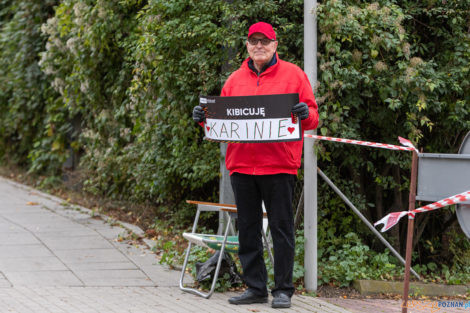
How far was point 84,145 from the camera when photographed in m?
11.4

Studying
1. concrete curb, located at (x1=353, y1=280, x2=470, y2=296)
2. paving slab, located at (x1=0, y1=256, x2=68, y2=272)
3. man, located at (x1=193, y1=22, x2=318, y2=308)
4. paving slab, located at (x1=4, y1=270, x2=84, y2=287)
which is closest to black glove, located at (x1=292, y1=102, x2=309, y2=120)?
man, located at (x1=193, y1=22, x2=318, y2=308)

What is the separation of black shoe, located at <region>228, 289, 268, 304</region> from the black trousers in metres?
0.04

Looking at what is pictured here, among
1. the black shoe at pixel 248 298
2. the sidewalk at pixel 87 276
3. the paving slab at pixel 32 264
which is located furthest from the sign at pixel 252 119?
the paving slab at pixel 32 264

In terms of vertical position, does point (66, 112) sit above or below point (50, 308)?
above

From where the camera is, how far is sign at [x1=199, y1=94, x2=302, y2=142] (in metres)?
5.17

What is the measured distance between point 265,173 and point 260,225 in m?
0.51

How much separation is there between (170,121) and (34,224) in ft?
Answer: 8.07

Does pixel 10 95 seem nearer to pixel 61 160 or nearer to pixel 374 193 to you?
pixel 61 160

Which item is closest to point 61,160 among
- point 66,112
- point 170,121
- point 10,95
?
point 66,112

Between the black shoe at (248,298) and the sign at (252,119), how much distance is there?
1.24m

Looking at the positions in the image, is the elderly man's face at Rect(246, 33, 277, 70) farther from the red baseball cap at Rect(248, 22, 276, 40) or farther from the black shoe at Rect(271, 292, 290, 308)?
the black shoe at Rect(271, 292, 290, 308)

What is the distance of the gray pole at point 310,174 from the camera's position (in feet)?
19.2

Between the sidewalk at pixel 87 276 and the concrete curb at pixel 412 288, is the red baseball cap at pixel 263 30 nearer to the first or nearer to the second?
the sidewalk at pixel 87 276

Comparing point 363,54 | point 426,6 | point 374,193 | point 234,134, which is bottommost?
point 374,193
